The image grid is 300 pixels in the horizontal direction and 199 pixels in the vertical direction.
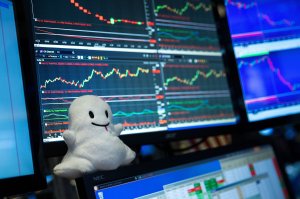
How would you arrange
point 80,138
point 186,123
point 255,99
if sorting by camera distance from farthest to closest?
point 255,99
point 186,123
point 80,138

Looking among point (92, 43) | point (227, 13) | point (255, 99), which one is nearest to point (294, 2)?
point (227, 13)

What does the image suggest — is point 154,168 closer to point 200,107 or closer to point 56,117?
point 56,117

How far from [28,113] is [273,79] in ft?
2.34

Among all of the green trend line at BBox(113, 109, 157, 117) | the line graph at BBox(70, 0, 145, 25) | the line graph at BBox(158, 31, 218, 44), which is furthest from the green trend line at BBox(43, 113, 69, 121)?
the line graph at BBox(158, 31, 218, 44)

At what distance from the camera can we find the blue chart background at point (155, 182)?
775 mm

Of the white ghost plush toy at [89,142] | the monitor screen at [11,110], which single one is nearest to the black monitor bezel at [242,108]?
the white ghost plush toy at [89,142]

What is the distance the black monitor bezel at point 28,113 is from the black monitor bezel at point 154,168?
0.28 ft

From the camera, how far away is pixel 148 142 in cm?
100

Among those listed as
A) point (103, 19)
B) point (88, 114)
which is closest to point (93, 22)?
point (103, 19)

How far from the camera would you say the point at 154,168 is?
2.75 ft

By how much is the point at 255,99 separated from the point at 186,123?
24 centimetres

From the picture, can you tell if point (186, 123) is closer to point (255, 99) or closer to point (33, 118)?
point (255, 99)

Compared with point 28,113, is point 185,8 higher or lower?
higher

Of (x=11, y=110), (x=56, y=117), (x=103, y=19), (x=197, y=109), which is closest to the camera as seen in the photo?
(x=11, y=110)
